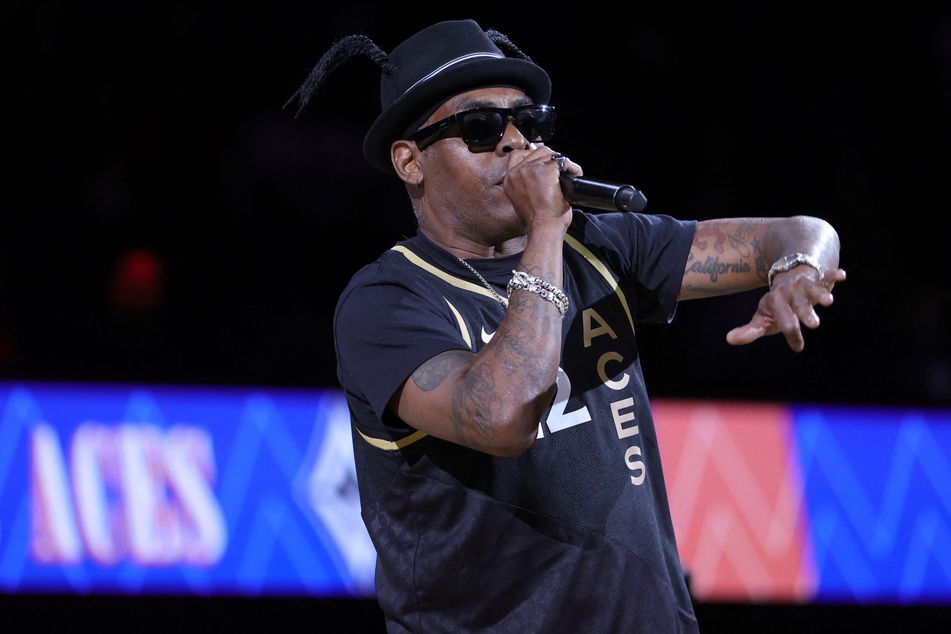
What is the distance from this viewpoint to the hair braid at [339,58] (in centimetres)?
190

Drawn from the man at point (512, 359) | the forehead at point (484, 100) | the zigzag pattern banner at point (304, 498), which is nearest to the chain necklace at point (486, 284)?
the man at point (512, 359)

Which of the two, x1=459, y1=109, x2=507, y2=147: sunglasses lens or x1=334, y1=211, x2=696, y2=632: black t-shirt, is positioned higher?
x1=459, y1=109, x2=507, y2=147: sunglasses lens

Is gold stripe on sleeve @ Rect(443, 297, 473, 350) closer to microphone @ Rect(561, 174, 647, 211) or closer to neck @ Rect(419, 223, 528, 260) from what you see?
neck @ Rect(419, 223, 528, 260)

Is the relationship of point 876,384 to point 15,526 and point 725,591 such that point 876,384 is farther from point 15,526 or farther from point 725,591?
point 15,526

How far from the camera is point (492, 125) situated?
173cm

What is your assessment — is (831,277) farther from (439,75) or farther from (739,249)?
(439,75)

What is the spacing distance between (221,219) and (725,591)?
254cm

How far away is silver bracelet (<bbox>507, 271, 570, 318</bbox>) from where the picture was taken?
149 cm

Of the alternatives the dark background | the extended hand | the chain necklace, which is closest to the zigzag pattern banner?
the dark background

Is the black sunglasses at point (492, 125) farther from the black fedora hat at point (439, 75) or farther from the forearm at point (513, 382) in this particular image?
the forearm at point (513, 382)

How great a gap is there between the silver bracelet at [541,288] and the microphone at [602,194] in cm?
15

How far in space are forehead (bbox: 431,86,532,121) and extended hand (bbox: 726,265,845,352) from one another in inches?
23.6

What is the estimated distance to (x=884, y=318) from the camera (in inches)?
175

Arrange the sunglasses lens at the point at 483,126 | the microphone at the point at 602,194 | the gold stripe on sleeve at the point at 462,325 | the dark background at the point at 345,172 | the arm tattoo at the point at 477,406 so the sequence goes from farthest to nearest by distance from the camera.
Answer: the dark background at the point at 345,172, the sunglasses lens at the point at 483,126, the gold stripe on sleeve at the point at 462,325, the microphone at the point at 602,194, the arm tattoo at the point at 477,406
